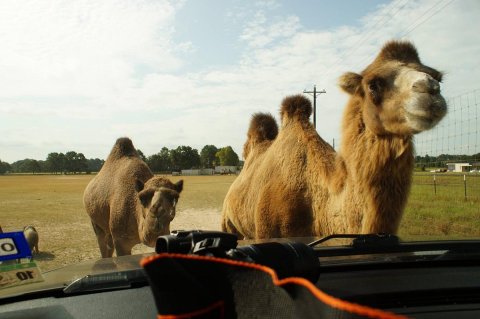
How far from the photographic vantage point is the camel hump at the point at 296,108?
698 cm

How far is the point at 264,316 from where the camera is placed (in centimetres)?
111

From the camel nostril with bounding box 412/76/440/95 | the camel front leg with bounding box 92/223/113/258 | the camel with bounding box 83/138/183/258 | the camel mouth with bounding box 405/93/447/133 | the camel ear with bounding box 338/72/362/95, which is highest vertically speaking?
the camel ear with bounding box 338/72/362/95

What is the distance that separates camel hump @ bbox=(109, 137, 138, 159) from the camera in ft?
36.8

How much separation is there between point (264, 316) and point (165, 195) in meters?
7.12

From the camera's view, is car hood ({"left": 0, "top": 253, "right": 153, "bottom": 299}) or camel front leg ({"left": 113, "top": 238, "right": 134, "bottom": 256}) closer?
car hood ({"left": 0, "top": 253, "right": 153, "bottom": 299})

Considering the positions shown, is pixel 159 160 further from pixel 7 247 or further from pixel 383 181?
pixel 7 247

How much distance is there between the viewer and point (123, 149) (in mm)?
11242

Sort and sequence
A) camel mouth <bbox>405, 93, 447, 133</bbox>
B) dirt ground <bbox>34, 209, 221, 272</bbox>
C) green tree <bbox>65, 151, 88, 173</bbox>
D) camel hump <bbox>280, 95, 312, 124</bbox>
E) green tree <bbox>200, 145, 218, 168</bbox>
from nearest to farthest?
camel mouth <bbox>405, 93, 447, 133</bbox> → camel hump <bbox>280, 95, 312, 124</bbox> → dirt ground <bbox>34, 209, 221, 272</bbox> → green tree <bbox>65, 151, 88, 173</bbox> → green tree <bbox>200, 145, 218, 168</bbox>

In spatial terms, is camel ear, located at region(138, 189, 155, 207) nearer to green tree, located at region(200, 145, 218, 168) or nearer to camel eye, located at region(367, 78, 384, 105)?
camel eye, located at region(367, 78, 384, 105)

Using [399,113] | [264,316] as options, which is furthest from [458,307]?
[399,113]

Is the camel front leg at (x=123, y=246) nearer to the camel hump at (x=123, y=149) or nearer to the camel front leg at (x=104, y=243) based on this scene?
the camel front leg at (x=104, y=243)

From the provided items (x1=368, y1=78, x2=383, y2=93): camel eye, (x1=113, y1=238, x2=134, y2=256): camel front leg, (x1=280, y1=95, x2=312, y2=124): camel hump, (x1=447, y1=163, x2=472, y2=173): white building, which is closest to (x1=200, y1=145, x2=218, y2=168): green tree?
(x1=447, y1=163, x2=472, y2=173): white building

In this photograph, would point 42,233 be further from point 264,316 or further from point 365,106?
point 264,316

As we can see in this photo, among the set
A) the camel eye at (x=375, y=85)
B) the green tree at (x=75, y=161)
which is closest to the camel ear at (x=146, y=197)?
the camel eye at (x=375, y=85)
